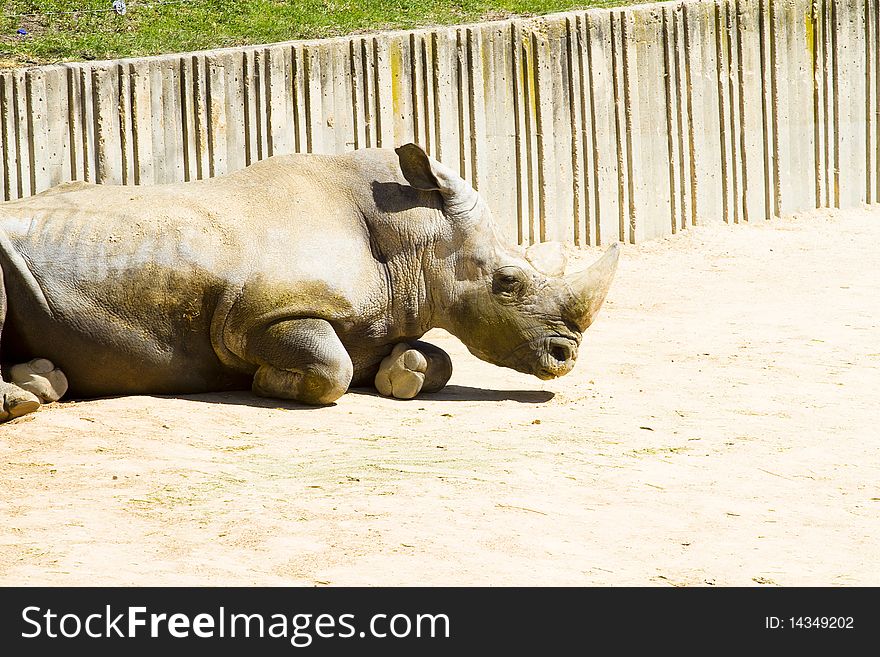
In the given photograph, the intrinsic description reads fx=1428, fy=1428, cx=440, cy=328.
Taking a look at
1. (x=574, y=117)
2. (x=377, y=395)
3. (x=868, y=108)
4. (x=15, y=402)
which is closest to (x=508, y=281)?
(x=377, y=395)

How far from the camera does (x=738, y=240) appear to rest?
11.8m

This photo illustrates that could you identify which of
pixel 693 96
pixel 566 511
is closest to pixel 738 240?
pixel 693 96

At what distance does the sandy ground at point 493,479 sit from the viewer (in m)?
4.56

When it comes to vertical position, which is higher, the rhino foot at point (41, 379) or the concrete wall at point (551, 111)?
the concrete wall at point (551, 111)

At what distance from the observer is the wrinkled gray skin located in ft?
22.5

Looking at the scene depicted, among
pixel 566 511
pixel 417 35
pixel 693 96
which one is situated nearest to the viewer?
pixel 566 511

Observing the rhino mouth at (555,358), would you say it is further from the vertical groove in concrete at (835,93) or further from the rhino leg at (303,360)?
the vertical groove in concrete at (835,93)

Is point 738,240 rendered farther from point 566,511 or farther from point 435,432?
point 566,511

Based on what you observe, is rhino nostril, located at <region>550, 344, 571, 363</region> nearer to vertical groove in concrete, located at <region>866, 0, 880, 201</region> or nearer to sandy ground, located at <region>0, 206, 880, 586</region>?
sandy ground, located at <region>0, 206, 880, 586</region>

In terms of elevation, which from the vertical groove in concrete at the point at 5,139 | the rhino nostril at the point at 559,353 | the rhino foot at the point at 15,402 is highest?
the vertical groove in concrete at the point at 5,139

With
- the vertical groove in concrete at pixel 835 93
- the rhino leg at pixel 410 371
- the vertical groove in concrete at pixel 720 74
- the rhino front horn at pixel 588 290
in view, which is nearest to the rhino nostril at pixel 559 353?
the rhino front horn at pixel 588 290

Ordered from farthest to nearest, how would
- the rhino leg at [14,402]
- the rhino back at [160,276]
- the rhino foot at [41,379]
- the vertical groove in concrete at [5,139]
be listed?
the vertical groove in concrete at [5,139] → the rhino back at [160,276] → the rhino foot at [41,379] → the rhino leg at [14,402]

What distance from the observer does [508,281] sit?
7598 millimetres

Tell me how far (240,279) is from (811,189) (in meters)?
7.10
